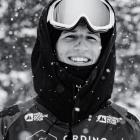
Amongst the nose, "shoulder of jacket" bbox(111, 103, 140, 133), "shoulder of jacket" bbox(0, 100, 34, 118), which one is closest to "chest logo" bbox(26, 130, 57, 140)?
"shoulder of jacket" bbox(0, 100, 34, 118)

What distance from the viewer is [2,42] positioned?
13508 mm

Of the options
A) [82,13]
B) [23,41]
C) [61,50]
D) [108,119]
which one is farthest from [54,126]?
[23,41]

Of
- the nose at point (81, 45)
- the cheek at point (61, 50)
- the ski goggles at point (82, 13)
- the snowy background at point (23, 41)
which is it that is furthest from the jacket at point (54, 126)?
the snowy background at point (23, 41)

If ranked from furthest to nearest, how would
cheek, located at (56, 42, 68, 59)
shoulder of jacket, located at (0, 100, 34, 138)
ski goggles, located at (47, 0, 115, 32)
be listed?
ski goggles, located at (47, 0, 115, 32) < cheek, located at (56, 42, 68, 59) < shoulder of jacket, located at (0, 100, 34, 138)

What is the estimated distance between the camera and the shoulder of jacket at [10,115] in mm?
3453

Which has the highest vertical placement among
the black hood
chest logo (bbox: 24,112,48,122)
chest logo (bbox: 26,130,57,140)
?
the black hood

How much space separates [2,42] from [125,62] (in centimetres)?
382

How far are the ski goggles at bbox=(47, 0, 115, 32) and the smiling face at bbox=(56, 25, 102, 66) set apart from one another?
10 centimetres

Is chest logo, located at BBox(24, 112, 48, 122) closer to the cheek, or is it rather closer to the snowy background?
the cheek

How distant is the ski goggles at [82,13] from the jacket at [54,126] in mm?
669

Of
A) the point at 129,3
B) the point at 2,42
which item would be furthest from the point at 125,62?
the point at 2,42

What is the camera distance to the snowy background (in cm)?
1333

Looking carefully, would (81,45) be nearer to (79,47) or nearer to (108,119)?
(79,47)

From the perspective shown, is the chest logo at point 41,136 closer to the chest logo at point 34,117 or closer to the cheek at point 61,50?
the chest logo at point 34,117
